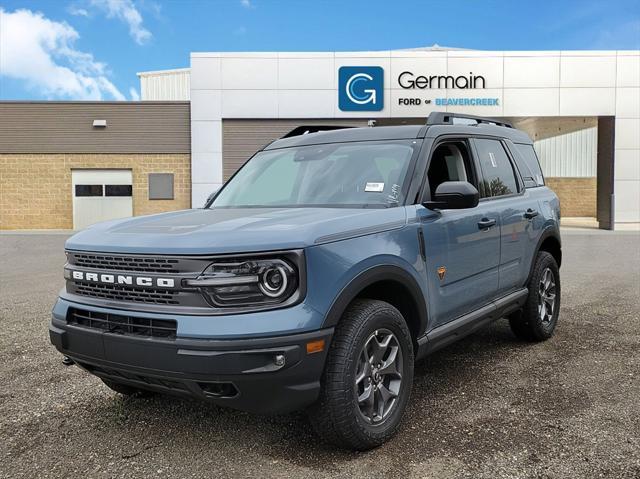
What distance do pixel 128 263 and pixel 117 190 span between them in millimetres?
21995

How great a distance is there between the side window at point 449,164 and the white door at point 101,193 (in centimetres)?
2104

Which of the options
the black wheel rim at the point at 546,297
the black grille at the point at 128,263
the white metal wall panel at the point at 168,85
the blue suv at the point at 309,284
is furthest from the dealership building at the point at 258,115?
the black grille at the point at 128,263

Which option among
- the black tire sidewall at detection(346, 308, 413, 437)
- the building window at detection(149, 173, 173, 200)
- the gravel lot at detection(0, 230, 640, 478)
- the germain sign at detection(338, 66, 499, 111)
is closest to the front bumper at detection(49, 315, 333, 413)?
the black tire sidewall at detection(346, 308, 413, 437)

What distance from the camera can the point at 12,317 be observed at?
275 inches

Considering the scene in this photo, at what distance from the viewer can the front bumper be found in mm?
2697

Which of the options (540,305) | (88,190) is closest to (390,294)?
(540,305)

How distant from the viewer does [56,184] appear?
23.7 metres

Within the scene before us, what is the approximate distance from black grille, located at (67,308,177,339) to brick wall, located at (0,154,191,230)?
67.5 ft

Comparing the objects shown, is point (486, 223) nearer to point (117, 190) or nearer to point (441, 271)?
point (441, 271)

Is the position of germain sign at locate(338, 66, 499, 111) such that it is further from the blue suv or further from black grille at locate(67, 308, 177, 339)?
black grille at locate(67, 308, 177, 339)

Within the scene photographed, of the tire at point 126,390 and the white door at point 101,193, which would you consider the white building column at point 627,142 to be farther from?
the tire at point 126,390

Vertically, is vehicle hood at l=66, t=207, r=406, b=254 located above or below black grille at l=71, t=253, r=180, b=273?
above

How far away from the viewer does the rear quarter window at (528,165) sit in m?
5.36

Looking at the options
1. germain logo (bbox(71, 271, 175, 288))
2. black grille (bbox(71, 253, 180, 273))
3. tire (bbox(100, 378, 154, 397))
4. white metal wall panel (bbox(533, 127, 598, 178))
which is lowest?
tire (bbox(100, 378, 154, 397))
